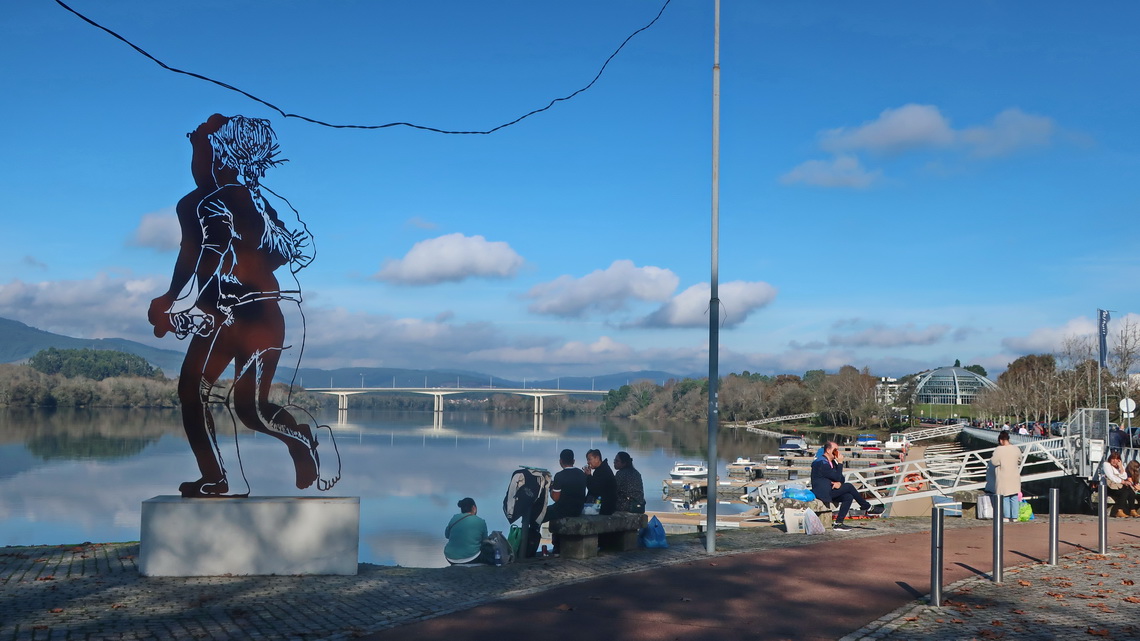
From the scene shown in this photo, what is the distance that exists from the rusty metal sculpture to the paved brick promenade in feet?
5.56

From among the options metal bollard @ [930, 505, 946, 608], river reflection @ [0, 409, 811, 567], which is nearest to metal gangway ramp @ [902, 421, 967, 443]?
river reflection @ [0, 409, 811, 567]

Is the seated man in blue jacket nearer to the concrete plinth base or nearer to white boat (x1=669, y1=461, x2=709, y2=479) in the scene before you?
the concrete plinth base

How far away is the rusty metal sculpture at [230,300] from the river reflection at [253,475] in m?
0.80

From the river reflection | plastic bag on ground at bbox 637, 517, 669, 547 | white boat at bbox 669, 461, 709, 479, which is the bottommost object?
white boat at bbox 669, 461, 709, 479

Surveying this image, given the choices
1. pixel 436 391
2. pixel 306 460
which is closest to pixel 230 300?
pixel 306 460

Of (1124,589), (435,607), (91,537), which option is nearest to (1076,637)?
(1124,589)

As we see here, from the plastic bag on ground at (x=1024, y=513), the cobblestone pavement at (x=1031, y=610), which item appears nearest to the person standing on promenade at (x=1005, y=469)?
the plastic bag on ground at (x=1024, y=513)

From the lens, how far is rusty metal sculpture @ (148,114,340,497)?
10.9 m

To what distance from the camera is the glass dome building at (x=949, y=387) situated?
5428 inches

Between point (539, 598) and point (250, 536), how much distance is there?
3607 mm

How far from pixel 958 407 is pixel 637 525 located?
445 ft

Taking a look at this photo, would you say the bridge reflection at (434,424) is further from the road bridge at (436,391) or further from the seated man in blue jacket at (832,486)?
the seated man in blue jacket at (832,486)

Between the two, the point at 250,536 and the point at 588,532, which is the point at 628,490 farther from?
the point at 250,536

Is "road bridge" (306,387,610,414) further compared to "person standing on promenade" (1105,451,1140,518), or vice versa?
"road bridge" (306,387,610,414)
